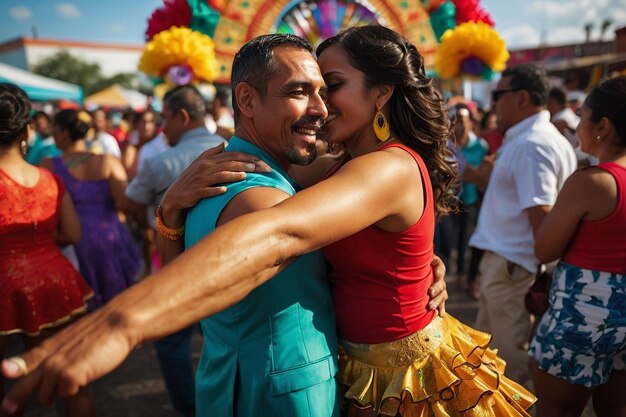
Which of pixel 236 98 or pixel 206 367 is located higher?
pixel 236 98

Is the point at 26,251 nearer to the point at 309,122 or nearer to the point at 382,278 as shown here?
the point at 309,122

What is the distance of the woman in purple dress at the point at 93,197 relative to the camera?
382 cm

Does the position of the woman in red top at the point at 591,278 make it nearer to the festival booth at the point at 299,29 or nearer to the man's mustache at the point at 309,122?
→ the man's mustache at the point at 309,122

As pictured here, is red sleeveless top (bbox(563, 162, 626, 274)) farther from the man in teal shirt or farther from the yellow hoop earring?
the man in teal shirt

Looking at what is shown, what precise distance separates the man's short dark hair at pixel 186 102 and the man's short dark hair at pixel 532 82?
2.24 m

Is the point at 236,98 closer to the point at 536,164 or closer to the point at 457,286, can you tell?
the point at 536,164

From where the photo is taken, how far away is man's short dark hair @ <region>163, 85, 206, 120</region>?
3422 millimetres

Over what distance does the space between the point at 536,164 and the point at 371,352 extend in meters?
1.92

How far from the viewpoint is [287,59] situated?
1484 millimetres

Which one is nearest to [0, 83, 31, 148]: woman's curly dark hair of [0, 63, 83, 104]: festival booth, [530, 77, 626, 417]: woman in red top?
[530, 77, 626, 417]: woman in red top

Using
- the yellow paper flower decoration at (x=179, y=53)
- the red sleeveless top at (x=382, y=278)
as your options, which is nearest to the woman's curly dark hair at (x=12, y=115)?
the yellow paper flower decoration at (x=179, y=53)

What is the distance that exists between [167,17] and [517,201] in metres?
3.40

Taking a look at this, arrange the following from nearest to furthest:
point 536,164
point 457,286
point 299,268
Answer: point 299,268 → point 536,164 → point 457,286

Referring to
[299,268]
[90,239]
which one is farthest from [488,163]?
[90,239]
